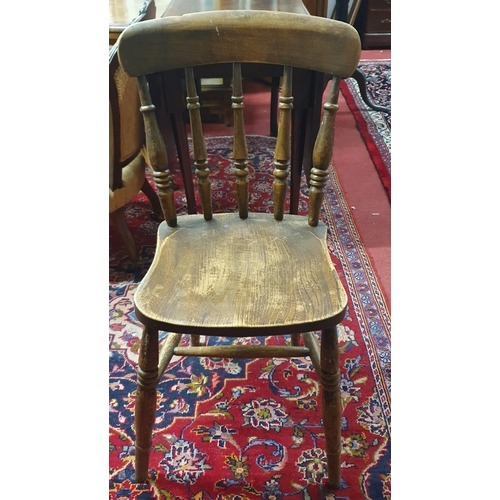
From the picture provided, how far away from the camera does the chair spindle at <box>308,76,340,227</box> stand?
1141mm

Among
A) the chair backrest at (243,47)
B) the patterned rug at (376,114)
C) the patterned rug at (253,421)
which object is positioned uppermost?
the chair backrest at (243,47)

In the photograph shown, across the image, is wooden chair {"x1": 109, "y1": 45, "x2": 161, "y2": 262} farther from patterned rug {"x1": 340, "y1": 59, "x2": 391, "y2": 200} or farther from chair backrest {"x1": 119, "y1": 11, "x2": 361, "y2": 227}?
patterned rug {"x1": 340, "y1": 59, "x2": 391, "y2": 200}

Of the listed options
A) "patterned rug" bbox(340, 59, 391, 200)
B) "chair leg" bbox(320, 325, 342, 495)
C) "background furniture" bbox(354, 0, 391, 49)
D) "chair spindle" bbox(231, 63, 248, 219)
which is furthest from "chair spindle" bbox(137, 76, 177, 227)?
"background furniture" bbox(354, 0, 391, 49)

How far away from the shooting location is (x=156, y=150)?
1.19 meters

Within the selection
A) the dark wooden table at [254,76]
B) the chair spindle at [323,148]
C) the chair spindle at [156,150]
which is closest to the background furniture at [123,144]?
the dark wooden table at [254,76]

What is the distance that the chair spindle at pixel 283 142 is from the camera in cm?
118

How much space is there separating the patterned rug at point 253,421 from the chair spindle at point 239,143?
53 cm

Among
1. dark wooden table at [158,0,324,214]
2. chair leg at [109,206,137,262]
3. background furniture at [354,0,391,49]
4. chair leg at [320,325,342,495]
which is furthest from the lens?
background furniture at [354,0,391,49]

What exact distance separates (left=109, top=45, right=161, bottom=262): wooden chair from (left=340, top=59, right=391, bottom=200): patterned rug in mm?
1207

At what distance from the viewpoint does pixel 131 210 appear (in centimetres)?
232

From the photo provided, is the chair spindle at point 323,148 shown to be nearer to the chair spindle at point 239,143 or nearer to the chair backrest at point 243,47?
the chair backrest at point 243,47

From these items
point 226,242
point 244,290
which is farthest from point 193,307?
point 226,242

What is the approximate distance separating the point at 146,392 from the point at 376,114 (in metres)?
2.71

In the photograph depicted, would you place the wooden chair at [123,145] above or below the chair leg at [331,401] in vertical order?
above
